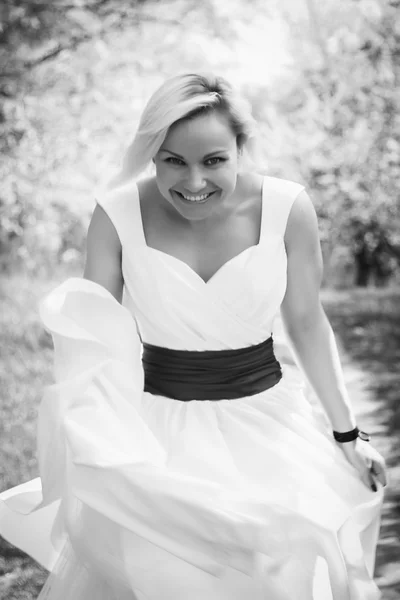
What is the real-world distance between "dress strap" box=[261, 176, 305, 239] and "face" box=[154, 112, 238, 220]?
16cm

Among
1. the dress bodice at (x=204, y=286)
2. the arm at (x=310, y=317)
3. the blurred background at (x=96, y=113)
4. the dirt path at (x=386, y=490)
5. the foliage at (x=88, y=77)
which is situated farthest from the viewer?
the foliage at (x=88, y=77)

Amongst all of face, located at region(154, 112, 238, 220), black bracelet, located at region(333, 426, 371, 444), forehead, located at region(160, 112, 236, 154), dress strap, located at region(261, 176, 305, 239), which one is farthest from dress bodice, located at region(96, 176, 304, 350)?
black bracelet, located at region(333, 426, 371, 444)

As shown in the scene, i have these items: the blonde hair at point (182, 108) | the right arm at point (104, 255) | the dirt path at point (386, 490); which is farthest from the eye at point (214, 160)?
the dirt path at point (386, 490)

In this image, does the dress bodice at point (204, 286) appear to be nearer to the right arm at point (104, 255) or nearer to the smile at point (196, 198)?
the right arm at point (104, 255)

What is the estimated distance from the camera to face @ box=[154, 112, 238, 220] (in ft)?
7.16

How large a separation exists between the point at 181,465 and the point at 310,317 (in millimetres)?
657

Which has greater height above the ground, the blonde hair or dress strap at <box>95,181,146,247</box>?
the blonde hair

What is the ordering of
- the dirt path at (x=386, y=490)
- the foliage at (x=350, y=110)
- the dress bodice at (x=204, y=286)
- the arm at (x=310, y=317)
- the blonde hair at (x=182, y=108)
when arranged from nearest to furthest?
1. the blonde hair at (x=182, y=108)
2. the dress bodice at (x=204, y=286)
3. the arm at (x=310, y=317)
4. the dirt path at (x=386, y=490)
5. the foliage at (x=350, y=110)

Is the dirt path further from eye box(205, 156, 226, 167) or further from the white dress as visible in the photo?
eye box(205, 156, 226, 167)

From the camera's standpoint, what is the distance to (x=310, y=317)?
8.29 ft

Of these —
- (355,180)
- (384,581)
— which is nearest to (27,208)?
(384,581)

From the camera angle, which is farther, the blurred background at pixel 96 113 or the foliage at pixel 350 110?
the foliage at pixel 350 110

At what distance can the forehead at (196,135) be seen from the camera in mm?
2178

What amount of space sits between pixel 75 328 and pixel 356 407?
482cm
